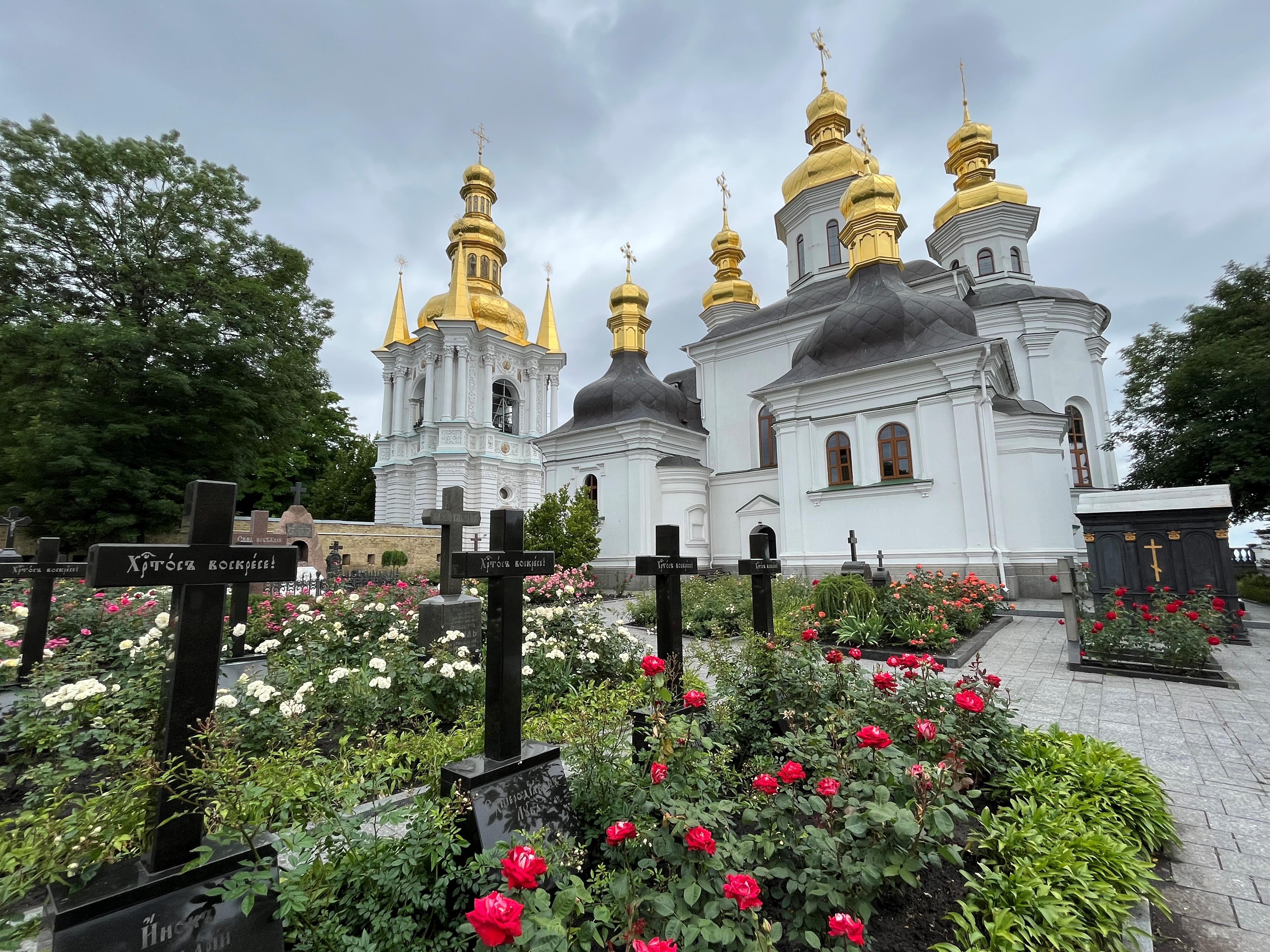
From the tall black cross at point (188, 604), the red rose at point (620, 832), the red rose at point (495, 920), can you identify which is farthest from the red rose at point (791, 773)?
the tall black cross at point (188, 604)

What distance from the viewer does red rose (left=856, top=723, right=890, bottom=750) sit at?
2252 mm

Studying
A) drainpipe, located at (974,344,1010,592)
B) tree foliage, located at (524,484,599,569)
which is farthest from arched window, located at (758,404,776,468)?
drainpipe, located at (974,344,1010,592)

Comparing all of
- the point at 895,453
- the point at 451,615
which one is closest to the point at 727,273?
the point at 895,453

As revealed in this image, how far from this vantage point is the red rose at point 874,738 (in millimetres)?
2252

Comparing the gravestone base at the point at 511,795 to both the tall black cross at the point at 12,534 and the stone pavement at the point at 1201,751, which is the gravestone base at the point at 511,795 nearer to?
the stone pavement at the point at 1201,751

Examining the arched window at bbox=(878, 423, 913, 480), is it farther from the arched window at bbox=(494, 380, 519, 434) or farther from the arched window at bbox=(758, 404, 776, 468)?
the arched window at bbox=(494, 380, 519, 434)

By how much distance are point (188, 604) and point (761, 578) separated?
4.00 metres

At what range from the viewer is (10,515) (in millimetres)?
11414

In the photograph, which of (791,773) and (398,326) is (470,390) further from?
(791,773)

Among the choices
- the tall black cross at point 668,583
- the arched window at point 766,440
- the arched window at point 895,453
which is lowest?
the tall black cross at point 668,583

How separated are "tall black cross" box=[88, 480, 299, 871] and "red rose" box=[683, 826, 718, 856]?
1.67 m

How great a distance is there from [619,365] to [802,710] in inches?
767

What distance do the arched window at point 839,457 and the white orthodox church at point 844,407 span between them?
5cm

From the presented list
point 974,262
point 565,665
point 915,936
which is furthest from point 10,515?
point 974,262
